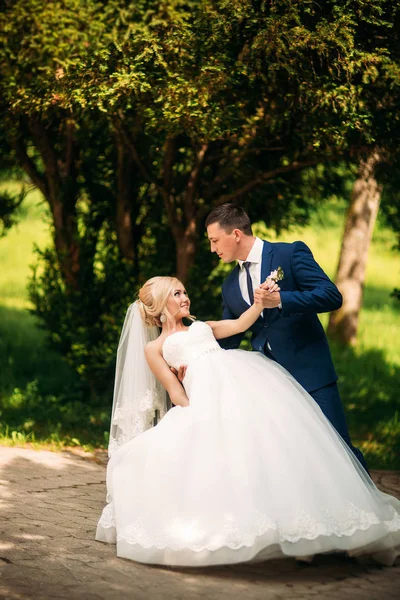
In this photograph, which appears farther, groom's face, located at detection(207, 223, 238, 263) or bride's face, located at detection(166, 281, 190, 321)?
bride's face, located at detection(166, 281, 190, 321)

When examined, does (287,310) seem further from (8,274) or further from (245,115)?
(8,274)

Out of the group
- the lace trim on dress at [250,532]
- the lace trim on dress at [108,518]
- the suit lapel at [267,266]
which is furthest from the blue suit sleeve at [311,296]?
the lace trim on dress at [108,518]

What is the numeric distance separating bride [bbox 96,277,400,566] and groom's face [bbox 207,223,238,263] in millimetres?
424

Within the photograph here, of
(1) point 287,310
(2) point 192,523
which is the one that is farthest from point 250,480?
(1) point 287,310

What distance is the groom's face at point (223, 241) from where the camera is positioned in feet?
17.7

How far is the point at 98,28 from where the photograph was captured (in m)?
8.30

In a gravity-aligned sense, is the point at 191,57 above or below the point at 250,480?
above

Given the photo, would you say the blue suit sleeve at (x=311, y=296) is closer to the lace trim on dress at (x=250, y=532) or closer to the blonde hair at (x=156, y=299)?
the blonde hair at (x=156, y=299)

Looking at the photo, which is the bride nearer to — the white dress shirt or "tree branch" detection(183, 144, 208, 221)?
the white dress shirt

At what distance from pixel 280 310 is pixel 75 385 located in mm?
5699

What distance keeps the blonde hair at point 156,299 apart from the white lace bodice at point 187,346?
182mm

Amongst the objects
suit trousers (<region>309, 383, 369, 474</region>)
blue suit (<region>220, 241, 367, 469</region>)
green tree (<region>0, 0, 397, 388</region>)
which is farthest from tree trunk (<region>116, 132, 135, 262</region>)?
suit trousers (<region>309, 383, 369, 474</region>)

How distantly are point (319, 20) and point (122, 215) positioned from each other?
12.8ft

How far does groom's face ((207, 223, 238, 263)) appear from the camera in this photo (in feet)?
17.7
